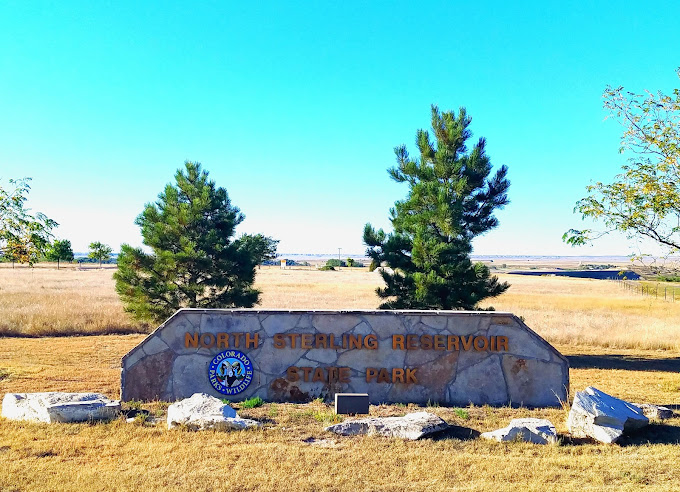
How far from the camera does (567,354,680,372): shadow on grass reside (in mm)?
15180

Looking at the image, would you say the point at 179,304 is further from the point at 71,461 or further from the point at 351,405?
the point at 71,461

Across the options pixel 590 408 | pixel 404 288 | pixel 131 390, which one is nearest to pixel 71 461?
pixel 131 390

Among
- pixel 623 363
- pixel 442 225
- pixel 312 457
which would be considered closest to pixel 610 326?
pixel 623 363

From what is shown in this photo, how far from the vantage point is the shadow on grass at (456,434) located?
767cm

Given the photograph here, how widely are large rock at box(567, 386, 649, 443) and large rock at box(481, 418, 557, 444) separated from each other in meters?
0.49

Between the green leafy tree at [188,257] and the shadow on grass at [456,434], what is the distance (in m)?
10.8

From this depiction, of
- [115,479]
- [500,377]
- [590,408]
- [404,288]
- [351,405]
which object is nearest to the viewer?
[115,479]

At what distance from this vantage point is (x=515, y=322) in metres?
10.2

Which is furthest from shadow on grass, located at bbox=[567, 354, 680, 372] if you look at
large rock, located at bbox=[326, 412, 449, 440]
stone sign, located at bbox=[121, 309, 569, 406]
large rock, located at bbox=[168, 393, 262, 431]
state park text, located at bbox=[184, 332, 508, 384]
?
large rock, located at bbox=[168, 393, 262, 431]

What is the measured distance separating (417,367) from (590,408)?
3200mm

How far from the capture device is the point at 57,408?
809cm

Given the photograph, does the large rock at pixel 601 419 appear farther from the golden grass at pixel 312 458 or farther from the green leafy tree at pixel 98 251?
the green leafy tree at pixel 98 251

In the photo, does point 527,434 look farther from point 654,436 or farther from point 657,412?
point 657,412

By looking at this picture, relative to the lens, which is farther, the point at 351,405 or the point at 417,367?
the point at 417,367
